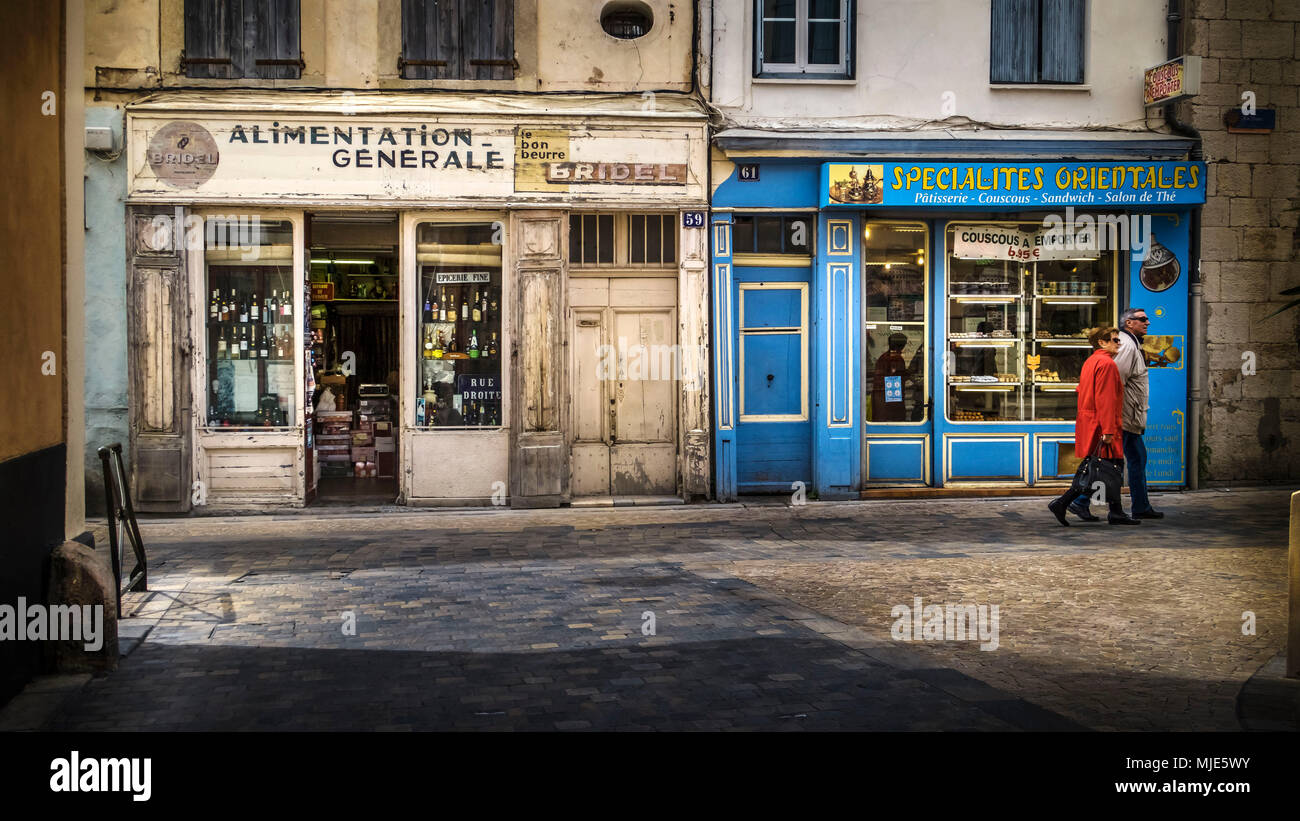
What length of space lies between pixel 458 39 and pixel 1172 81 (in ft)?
26.3

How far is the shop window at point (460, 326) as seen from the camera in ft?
43.2

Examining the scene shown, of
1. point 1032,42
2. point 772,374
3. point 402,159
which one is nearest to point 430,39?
point 402,159

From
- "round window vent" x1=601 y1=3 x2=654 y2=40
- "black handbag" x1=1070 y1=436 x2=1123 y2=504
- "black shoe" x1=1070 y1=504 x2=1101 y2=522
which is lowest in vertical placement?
"black shoe" x1=1070 y1=504 x2=1101 y2=522

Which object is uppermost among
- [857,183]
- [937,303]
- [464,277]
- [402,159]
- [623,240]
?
[402,159]

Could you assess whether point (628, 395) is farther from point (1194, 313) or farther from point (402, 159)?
point (1194, 313)

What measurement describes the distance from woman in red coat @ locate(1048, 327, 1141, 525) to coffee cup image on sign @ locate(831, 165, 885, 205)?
3.03 metres

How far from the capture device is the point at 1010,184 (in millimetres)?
13289

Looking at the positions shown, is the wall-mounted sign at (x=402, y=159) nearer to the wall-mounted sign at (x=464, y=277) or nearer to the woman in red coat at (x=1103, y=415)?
the wall-mounted sign at (x=464, y=277)

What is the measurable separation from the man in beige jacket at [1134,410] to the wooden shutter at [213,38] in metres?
9.78

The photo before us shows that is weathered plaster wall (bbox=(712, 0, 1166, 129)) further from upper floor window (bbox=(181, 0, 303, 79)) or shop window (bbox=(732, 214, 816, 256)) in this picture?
upper floor window (bbox=(181, 0, 303, 79))

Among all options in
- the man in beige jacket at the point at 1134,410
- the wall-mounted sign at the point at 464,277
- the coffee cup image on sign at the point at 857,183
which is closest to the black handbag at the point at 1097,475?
the man in beige jacket at the point at 1134,410

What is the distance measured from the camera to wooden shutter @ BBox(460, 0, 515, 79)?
13.1m

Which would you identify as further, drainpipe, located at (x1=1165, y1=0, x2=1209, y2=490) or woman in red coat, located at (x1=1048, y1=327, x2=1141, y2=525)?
drainpipe, located at (x1=1165, y1=0, x2=1209, y2=490)

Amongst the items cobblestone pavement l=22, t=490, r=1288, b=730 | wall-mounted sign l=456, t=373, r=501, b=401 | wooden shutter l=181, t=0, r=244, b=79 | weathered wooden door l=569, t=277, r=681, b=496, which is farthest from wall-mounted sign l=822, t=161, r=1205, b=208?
wooden shutter l=181, t=0, r=244, b=79
